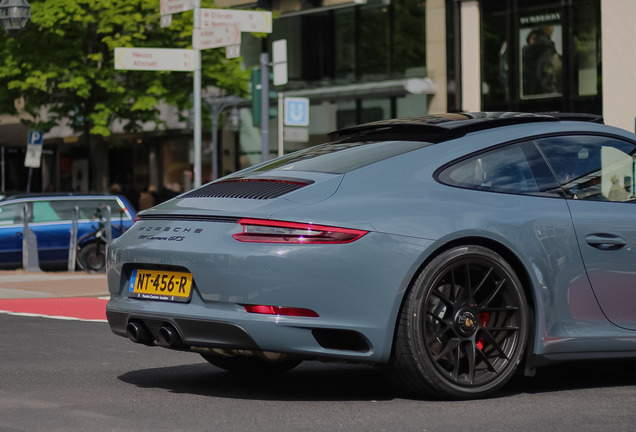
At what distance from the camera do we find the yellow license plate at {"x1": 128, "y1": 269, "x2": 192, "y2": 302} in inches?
228

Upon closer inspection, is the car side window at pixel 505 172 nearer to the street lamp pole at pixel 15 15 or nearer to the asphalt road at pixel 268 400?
the asphalt road at pixel 268 400

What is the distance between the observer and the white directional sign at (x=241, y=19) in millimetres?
18281

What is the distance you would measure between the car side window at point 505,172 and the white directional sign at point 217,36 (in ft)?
37.8

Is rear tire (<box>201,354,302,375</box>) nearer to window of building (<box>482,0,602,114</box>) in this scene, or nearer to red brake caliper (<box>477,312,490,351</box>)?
red brake caliper (<box>477,312,490,351</box>)

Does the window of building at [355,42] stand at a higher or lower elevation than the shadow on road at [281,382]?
higher

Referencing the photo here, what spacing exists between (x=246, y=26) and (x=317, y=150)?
1196 centimetres

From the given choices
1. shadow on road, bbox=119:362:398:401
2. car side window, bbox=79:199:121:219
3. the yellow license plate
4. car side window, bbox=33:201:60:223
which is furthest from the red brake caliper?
car side window, bbox=79:199:121:219

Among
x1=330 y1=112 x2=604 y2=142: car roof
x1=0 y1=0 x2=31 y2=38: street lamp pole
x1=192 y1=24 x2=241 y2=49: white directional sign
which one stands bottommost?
x1=330 y1=112 x2=604 y2=142: car roof

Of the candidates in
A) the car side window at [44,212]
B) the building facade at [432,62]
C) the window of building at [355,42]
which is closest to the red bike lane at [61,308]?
the car side window at [44,212]

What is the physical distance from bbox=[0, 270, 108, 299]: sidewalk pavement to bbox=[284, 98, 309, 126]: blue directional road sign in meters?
4.34

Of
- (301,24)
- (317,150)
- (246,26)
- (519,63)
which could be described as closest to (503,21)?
(519,63)

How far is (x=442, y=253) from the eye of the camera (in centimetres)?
579

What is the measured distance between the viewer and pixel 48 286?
53.3 ft

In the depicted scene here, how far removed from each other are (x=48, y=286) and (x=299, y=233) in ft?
37.0
